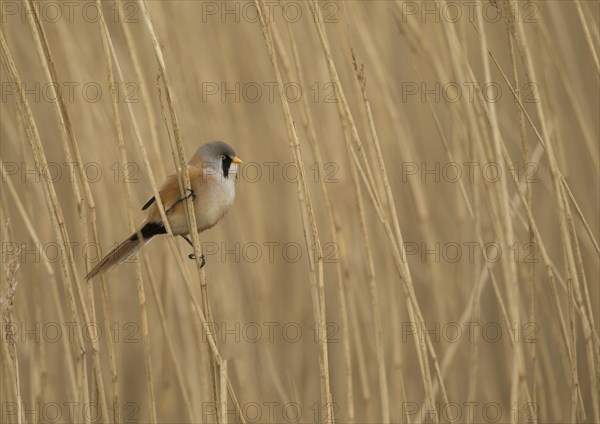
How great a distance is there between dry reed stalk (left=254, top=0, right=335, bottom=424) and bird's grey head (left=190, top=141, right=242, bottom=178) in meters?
0.56

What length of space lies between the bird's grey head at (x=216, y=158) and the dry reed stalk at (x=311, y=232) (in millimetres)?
561

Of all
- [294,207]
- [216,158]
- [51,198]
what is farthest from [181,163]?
[294,207]

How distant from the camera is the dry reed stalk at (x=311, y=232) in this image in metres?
1.75

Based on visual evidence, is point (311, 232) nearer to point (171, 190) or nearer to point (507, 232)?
point (507, 232)

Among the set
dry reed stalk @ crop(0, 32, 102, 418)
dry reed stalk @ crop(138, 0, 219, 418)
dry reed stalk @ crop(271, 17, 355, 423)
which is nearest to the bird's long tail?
dry reed stalk @ crop(0, 32, 102, 418)

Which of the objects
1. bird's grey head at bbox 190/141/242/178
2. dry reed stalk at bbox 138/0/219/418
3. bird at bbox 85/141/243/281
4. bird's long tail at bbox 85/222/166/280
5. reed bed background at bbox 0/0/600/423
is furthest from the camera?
reed bed background at bbox 0/0/600/423

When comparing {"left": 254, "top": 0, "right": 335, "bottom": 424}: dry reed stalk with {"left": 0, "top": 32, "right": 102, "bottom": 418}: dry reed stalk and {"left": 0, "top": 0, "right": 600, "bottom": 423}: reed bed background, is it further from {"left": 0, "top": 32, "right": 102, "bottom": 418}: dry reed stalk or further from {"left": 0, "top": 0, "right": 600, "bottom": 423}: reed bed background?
{"left": 0, "top": 32, "right": 102, "bottom": 418}: dry reed stalk

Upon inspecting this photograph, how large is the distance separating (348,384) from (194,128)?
1.35 meters

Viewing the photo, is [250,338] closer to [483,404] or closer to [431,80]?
[483,404]

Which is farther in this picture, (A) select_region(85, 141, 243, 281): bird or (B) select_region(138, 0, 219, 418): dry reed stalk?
(A) select_region(85, 141, 243, 281): bird

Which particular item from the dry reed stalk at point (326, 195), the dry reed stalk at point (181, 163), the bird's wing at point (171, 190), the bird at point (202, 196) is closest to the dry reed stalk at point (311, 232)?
the dry reed stalk at point (326, 195)

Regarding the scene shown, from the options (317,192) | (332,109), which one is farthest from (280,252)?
(332,109)

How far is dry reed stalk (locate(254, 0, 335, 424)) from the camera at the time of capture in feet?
5.75

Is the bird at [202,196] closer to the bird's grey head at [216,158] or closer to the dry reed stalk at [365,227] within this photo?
the bird's grey head at [216,158]
